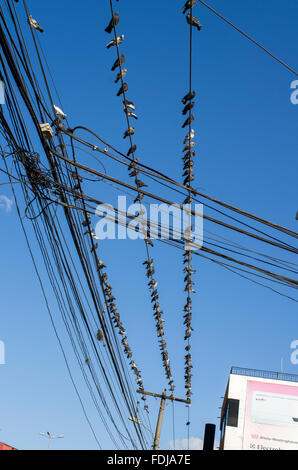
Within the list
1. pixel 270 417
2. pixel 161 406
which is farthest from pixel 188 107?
pixel 270 417

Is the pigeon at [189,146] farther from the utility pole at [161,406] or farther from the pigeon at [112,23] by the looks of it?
the utility pole at [161,406]

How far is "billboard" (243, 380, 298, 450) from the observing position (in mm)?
29544

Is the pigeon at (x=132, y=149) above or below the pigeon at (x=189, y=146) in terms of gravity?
below

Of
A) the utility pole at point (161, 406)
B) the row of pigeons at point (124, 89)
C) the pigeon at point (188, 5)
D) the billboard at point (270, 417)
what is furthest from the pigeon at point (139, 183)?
the billboard at point (270, 417)

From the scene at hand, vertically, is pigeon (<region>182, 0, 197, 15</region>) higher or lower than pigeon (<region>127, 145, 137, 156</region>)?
higher

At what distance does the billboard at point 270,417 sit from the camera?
96.9ft

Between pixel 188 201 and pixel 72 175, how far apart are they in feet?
7.82

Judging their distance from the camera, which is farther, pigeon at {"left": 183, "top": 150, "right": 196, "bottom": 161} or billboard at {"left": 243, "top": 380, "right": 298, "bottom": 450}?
billboard at {"left": 243, "top": 380, "right": 298, "bottom": 450}

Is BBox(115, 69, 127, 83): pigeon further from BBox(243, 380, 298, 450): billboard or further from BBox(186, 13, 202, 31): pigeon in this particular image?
BBox(243, 380, 298, 450): billboard

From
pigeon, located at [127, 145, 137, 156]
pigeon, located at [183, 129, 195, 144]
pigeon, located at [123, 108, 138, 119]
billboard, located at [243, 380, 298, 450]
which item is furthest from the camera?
billboard, located at [243, 380, 298, 450]

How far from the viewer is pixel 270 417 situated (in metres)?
30.3

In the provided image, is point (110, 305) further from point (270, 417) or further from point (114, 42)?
point (270, 417)

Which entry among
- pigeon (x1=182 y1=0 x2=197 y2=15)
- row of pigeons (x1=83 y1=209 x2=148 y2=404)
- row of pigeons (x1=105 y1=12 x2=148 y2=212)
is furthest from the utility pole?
pigeon (x1=182 y1=0 x2=197 y2=15)
